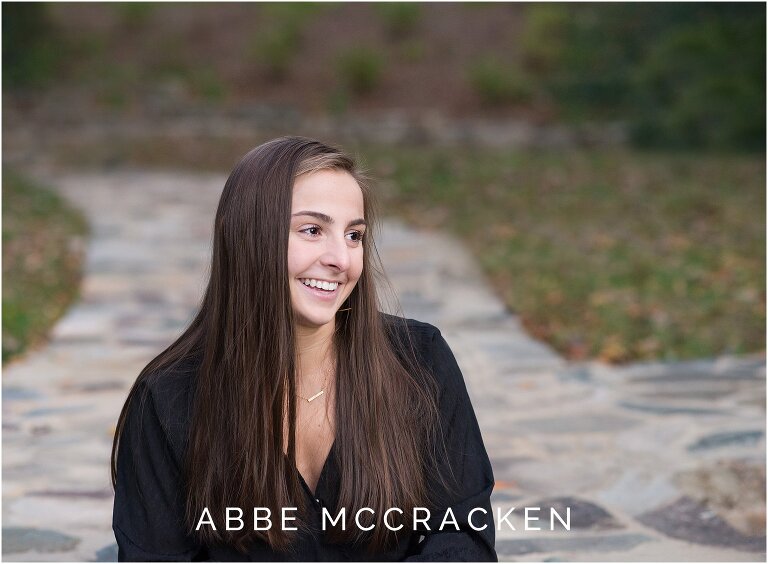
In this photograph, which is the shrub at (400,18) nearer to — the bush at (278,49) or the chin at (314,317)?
the bush at (278,49)

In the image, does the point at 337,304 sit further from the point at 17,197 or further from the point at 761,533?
the point at 17,197

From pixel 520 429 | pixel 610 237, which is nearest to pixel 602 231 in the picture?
pixel 610 237

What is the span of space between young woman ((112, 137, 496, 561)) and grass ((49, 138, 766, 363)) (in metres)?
3.81

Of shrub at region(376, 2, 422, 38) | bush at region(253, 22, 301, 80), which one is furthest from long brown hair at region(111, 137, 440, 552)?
shrub at region(376, 2, 422, 38)

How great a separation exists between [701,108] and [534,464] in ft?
34.1

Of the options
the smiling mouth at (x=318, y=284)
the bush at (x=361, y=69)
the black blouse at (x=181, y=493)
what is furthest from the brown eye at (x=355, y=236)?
the bush at (x=361, y=69)

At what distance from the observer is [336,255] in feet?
7.79

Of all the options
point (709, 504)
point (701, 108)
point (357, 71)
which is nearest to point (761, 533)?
point (709, 504)

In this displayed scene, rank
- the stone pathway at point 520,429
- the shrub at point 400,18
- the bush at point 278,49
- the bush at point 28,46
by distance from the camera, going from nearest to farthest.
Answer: the stone pathway at point 520,429 → the bush at point 28,46 → the bush at point 278,49 → the shrub at point 400,18

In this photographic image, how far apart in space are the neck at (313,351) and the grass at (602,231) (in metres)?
3.81

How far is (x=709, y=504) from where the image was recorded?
12.9 ft

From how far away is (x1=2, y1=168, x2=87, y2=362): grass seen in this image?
638 centimetres

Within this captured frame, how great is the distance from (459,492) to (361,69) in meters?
15.4

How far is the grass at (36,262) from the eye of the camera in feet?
20.9
